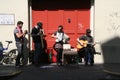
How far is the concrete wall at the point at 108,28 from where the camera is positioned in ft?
54.2

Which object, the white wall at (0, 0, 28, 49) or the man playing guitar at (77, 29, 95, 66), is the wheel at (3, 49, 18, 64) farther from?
the man playing guitar at (77, 29, 95, 66)

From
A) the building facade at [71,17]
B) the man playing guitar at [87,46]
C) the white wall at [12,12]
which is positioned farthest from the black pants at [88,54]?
the white wall at [12,12]

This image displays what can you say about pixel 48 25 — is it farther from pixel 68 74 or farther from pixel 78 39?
pixel 68 74

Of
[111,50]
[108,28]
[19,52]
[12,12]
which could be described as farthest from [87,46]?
[12,12]

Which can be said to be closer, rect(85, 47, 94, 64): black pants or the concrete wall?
rect(85, 47, 94, 64): black pants

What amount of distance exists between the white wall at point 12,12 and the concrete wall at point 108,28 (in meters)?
2.88

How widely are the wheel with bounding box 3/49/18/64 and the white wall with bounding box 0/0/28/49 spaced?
0.31 meters

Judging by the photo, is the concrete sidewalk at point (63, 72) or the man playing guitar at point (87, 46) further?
the man playing guitar at point (87, 46)

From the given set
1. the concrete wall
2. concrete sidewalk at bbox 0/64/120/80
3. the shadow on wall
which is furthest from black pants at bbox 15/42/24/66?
the shadow on wall

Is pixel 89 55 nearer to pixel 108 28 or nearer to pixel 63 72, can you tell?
pixel 108 28

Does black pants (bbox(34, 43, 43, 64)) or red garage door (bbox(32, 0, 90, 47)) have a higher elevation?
red garage door (bbox(32, 0, 90, 47))

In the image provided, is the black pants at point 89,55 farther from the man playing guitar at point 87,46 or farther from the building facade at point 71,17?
the building facade at point 71,17

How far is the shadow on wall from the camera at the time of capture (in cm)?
1656

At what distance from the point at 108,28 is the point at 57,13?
7.30ft
